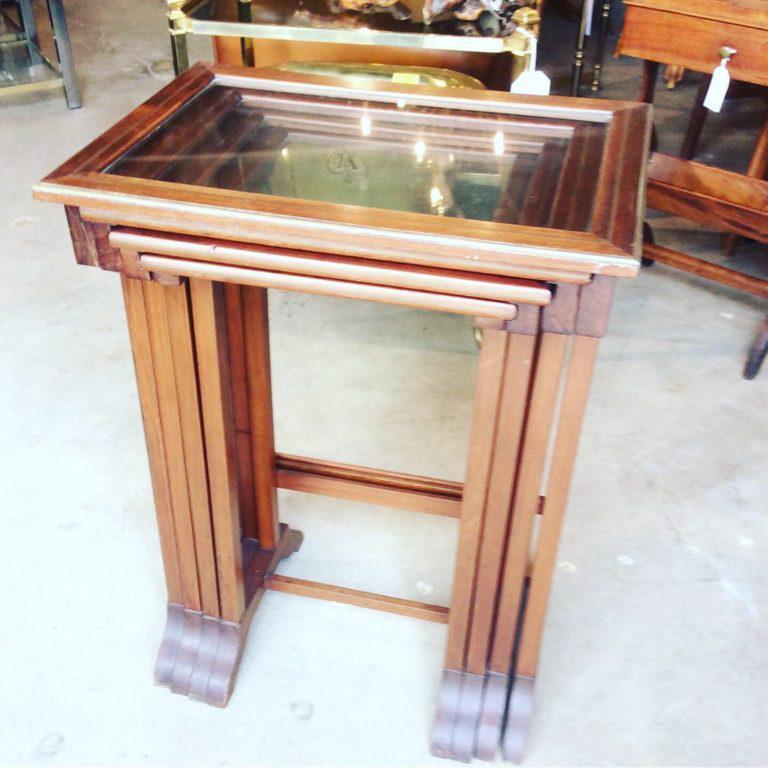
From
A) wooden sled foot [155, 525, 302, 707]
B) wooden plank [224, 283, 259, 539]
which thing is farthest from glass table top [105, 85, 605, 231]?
wooden sled foot [155, 525, 302, 707]

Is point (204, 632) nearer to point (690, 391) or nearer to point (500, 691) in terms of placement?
point (500, 691)

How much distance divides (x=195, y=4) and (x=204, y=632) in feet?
6.37

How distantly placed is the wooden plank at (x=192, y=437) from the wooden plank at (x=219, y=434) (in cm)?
1

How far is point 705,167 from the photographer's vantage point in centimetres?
249

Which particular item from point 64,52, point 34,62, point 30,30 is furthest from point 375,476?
point 30,30

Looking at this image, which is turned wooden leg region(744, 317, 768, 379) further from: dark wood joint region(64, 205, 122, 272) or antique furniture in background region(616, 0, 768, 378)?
dark wood joint region(64, 205, 122, 272)

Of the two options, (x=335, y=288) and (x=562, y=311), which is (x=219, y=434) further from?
(x=562, y=311)

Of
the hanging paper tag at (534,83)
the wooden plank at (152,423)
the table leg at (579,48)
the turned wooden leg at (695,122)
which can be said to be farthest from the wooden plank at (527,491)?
the table leg at (579,48)

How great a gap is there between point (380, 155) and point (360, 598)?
830 millimetres

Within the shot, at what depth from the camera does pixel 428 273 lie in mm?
1069

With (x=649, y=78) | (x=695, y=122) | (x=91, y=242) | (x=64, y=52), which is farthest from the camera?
(x=64, y=52)

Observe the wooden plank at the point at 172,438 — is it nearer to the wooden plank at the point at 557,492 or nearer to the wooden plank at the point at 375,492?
the wooden plank at the point at 375,492

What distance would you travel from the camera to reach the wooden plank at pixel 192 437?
1275mm

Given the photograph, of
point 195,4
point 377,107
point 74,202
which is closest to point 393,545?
point 377,107
